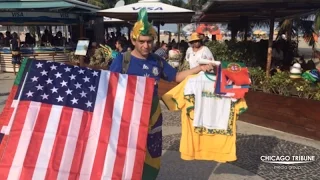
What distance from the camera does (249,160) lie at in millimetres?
4984

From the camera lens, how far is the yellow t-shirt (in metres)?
3.82

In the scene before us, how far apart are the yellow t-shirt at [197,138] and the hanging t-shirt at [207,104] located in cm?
7

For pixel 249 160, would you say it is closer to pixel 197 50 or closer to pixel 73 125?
pixel 197 50

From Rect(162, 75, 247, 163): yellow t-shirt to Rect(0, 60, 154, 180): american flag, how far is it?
1.09 meters

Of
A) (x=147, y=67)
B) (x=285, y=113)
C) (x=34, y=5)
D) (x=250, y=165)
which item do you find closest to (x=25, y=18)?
(x=34, y=5)

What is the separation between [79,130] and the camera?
2.51m

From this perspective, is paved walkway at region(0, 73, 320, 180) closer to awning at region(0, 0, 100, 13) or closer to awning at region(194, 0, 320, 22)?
awning at region(194, 0, 320, 22)

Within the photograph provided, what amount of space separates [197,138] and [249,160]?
1.43 metres

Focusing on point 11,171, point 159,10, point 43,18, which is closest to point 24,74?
point 11,171

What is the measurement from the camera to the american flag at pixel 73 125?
2.38 meters

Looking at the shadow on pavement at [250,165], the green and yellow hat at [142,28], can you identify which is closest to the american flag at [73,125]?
the green and yellow hat at [142,28]

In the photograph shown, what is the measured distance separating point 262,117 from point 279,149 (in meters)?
1.27

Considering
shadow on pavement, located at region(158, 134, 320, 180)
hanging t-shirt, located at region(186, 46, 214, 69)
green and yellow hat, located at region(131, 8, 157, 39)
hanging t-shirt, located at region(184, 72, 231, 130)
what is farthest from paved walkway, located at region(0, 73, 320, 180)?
green and yellow hat, located at region(131, 8, 157, 39)

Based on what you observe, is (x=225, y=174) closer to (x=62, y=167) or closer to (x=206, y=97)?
(x=206, y=97)
